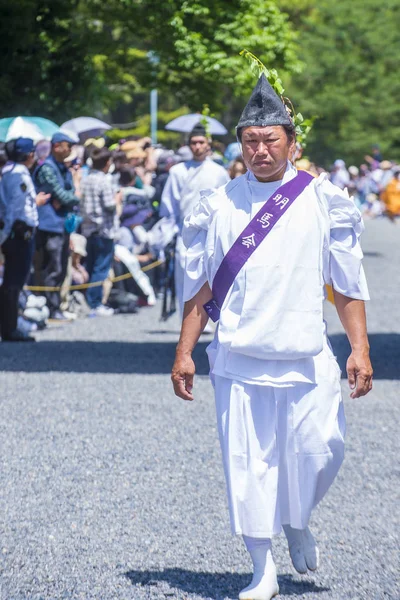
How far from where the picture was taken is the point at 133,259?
1530 cm

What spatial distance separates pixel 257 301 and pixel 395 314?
35.4 ft

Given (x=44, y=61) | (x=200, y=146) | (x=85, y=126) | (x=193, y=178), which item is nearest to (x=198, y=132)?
(x=200, y=146)

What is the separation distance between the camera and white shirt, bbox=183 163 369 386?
14.7ft

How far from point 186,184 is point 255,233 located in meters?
7.00

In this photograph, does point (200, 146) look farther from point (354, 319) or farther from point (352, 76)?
point (352, 76)

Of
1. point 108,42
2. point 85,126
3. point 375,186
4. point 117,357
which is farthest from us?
point 375,186

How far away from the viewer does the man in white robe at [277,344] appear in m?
4.48

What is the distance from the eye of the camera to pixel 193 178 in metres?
11.4

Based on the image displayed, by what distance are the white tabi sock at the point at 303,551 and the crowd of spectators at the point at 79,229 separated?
24.2 ft

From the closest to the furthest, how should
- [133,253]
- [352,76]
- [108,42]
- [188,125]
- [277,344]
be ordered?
1. [277,344]
2. [133,253]
3. [188,125]
4. [108,42]
5. [352,76]

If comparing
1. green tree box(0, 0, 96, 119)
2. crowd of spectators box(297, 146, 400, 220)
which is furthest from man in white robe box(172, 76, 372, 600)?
crowd of spectators box(297, 146, 400, 220)

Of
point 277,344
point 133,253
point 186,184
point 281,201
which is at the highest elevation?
point 281,201

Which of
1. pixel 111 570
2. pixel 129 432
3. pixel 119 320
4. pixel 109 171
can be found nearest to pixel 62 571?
pixel 111 570

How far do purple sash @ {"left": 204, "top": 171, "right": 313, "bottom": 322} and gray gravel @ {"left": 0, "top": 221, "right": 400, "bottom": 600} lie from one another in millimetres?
1158
